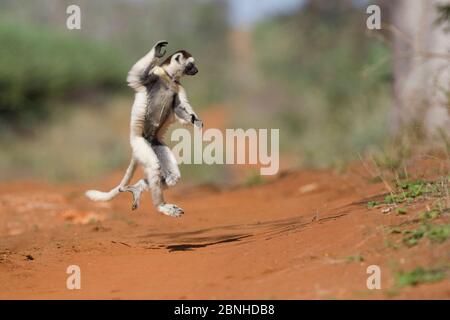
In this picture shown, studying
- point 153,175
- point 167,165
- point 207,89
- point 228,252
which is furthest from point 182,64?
point 207,89

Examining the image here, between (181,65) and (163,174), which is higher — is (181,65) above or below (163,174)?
above

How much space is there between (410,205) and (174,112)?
102 inches

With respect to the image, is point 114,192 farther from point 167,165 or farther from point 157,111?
point 157,111

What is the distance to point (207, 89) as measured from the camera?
38.9m

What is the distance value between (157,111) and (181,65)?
532 millimetres

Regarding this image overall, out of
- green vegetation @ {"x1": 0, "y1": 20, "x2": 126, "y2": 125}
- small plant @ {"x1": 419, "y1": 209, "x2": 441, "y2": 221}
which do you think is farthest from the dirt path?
green vegetation @ {"x1": 0, "y1": 20, "x2": 126, "y2": 125}

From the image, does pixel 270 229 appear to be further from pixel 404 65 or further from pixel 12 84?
pixel 12 84

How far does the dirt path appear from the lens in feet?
19.3

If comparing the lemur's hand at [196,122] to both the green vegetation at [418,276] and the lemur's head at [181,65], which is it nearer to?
the lemur's head at [181,65]

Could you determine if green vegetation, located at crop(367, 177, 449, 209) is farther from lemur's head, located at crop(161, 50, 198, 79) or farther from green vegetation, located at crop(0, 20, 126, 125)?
green vegetation, located at crop(0, 20, 126, 125)

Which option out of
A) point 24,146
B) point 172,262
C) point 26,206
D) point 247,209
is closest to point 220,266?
point 172,262

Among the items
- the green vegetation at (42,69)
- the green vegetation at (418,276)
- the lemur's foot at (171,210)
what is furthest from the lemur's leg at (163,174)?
the green vegetation at (42,69)

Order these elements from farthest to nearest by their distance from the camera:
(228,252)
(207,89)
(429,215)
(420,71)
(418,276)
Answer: (207,89)
(420,71)
(228,252)
(429,215)
(418,276)

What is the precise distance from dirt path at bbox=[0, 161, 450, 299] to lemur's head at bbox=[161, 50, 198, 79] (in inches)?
69.3
